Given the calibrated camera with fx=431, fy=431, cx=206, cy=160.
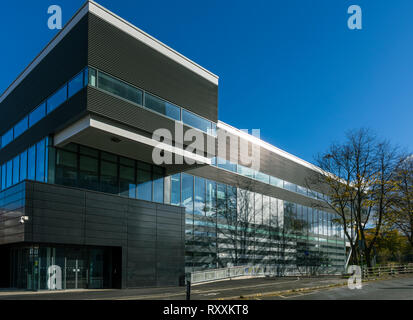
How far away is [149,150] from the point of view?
29.3 metres

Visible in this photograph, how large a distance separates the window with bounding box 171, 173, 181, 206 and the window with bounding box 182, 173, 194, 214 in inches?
23.4

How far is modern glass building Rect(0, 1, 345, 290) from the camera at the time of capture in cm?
2491

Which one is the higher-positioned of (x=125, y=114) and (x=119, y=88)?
(x=119, y=88)

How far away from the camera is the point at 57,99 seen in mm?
27422

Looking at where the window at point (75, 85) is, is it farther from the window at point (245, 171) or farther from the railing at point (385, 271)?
the railing at point (385, 271)

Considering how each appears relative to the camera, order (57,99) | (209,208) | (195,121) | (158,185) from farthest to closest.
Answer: (209,208)
(158,185)
(195,121)
(57,99)

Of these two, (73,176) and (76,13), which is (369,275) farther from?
(76,13)

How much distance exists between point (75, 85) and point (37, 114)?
5.57 metres

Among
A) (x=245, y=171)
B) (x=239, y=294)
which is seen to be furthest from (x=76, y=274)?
(x=245, y=171)

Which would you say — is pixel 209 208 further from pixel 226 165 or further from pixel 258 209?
pixel 258 209

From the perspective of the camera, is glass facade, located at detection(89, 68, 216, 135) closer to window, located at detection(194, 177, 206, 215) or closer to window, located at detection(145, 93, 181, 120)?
window, located at detection(145, 93, 181, 120)
